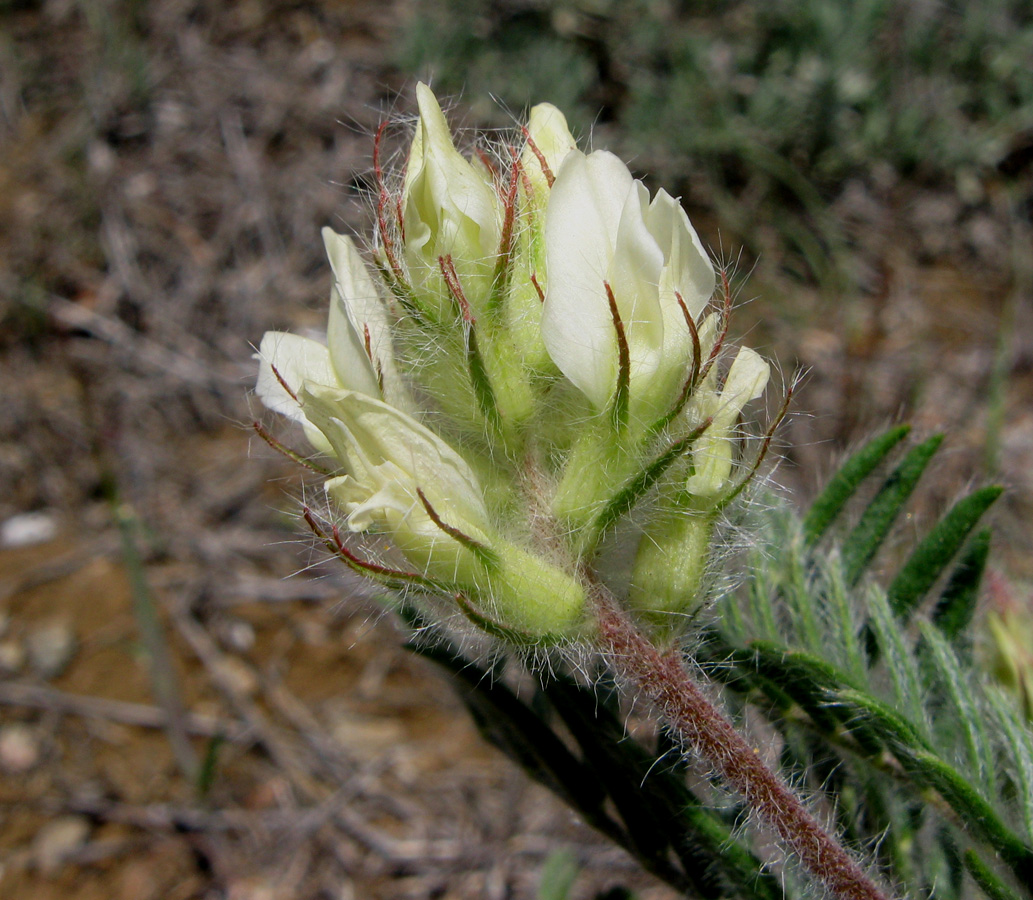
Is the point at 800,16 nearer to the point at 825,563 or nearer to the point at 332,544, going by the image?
the point at 825,563

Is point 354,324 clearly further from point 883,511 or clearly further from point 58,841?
point 58,841

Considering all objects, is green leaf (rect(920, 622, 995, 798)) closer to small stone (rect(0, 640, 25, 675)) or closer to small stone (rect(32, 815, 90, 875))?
small stone (rect(32, 815, 90, 875))

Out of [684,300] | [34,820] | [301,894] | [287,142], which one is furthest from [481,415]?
[287,142]

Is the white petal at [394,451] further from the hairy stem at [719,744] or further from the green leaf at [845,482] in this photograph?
the green leaf at [845,482]

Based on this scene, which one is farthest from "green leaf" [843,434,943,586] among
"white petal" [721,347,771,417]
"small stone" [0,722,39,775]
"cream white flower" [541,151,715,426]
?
"small stone" [0,722,39,775]

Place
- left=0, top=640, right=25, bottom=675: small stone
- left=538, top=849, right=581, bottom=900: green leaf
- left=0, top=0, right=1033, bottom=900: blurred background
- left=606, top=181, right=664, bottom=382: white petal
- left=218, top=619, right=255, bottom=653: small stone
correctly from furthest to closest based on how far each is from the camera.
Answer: left=218, top=619, right=255, bottom=653: small stone, left=0, top=640, right=25, bottom=675: small stone, left=0, top=0, right=1033, bottom=900: blurred background, left=538, top=849, right=581, bottom=900: green leaf, left=606, top=181, right=664, bottom=382: white petal

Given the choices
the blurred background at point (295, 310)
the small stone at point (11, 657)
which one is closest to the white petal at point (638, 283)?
the blurred background at point (295, 310)

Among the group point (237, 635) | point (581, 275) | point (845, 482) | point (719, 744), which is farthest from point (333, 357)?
point (237, 635)
